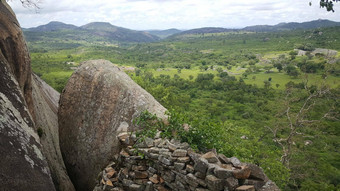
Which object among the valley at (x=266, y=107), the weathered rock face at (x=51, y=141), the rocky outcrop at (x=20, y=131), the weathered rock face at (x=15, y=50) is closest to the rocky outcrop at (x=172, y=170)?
the valley at (x=266, y=107)

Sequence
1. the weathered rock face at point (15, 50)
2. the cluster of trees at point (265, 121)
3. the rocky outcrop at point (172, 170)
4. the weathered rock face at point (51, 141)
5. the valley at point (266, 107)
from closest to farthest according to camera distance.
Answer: the rocky outcrop at point (172, 170) → the weathered rock face at point (15, 50) → the weathered rock face at point (51, 141) → the cluster of trees at point (265, 121) → the valley at point (266, 107)

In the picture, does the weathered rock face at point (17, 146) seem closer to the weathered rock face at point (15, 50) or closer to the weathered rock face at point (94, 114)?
the weathered rock face at point (15, 50)

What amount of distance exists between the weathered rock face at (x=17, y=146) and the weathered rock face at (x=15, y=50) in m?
1.68

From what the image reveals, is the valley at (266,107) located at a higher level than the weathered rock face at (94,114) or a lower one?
lower

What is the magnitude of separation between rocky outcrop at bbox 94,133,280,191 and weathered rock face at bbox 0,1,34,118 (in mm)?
4999

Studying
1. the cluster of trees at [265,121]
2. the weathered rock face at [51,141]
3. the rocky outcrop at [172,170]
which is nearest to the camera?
the rocky outcrop at [172,170]

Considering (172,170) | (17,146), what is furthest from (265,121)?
(17,146)

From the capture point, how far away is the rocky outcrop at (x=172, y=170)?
24.8 ft

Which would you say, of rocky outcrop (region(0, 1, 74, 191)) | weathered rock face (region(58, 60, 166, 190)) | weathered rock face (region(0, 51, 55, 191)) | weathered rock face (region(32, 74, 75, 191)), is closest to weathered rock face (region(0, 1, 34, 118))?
rocky outcrop (region(0, 1, 74, 191))

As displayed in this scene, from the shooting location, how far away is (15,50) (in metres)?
10.8

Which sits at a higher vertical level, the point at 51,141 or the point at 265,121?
the point at 51,141

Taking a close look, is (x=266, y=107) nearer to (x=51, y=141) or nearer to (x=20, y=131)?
(x=51, y=141)

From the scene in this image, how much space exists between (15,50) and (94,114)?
4.40 m

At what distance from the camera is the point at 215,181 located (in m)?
7.55
